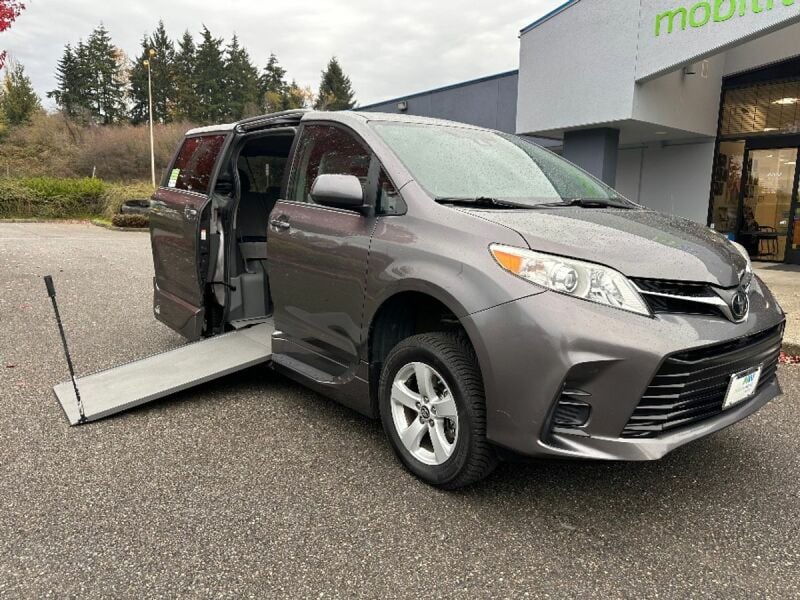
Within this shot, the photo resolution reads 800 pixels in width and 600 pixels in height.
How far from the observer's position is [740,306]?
241 centimetres

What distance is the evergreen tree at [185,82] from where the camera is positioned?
57.7 m

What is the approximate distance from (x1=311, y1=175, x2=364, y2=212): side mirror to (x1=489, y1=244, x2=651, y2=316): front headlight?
0.95 meters

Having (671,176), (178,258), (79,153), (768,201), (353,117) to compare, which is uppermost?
(79,153)

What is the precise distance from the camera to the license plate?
242cm

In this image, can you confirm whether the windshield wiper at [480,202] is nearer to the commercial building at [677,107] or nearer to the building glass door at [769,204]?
the commercial building at [677,107]

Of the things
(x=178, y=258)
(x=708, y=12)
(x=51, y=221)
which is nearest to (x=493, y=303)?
(x=178, y=258)

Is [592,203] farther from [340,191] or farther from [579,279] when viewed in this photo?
[340,191]

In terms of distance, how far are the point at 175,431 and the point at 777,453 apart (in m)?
3.37

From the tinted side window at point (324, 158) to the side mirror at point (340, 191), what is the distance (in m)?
0.15

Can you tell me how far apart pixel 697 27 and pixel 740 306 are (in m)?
8.47

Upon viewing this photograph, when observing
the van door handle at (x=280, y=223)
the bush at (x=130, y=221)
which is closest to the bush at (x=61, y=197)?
the bush at (x=130, y=221)

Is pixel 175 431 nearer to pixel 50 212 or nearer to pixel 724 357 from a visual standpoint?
pixel 724 357

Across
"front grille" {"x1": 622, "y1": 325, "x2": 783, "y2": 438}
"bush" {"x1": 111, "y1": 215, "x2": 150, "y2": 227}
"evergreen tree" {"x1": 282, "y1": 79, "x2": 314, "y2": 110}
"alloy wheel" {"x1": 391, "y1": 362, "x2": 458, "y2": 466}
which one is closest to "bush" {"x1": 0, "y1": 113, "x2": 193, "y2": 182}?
"bush" {"x1": 111, "y1": 215, "x2": 150, "y2": 227}

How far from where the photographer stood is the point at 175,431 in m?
3.36
